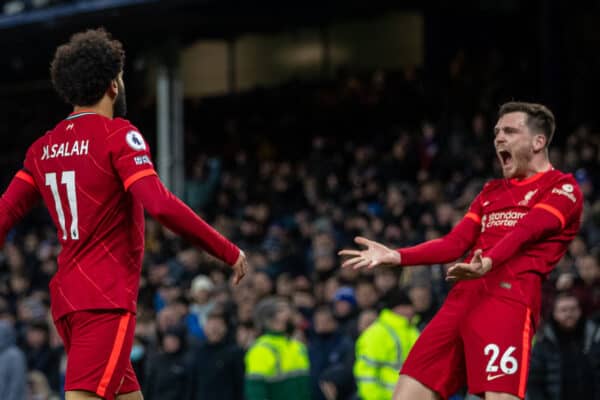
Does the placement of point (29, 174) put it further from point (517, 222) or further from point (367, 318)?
point (367, 318)

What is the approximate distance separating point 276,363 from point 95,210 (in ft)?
16.6

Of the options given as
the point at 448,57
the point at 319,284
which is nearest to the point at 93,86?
the point at 319,284

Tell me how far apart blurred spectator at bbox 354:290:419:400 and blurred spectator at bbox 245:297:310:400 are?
0.98m

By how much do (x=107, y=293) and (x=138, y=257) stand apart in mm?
249

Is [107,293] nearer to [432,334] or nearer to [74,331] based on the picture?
[74,331]

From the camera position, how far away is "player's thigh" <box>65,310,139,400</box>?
5.34 meters

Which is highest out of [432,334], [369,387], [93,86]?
[93,86]

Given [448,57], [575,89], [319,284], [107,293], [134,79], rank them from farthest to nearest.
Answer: [134,79] → [448,57] → [575,89] → [319,284] → [107,293]

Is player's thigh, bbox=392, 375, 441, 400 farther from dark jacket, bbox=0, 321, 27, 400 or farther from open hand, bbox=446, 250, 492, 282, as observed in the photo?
dark jacket, bbox=0, 321, 27, 400

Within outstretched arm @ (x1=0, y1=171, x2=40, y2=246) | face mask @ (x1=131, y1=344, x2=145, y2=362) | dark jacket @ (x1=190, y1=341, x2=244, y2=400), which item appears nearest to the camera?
outstretched arm @ (x1=0, y1=171, x2=40, y2=246)

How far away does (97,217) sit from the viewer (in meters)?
5.45

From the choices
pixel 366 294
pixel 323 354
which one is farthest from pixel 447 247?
pixel 323 354

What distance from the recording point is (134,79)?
24.8m

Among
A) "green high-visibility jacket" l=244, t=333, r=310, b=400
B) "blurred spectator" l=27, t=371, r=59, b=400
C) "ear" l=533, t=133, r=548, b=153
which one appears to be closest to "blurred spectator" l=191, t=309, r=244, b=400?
"green high-visibility jacket" l=244, t=333, r=310, b=400
